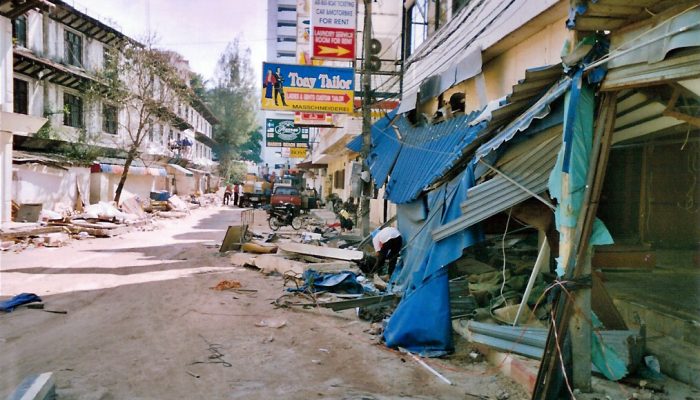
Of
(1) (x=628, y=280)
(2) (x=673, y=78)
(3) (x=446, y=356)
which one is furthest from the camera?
(1) (x=628, y=280)

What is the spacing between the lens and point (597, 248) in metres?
6.18

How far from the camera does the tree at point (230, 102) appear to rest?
6241 cm

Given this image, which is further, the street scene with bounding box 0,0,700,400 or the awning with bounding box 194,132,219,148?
the awning with bounding box 194,132,219,148

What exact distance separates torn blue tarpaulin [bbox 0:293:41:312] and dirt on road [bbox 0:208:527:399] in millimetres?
151

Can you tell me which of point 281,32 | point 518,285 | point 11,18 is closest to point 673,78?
point 518,285

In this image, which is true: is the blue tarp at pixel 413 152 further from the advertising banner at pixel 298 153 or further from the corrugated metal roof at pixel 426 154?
the advertising banner at pixel 298 153

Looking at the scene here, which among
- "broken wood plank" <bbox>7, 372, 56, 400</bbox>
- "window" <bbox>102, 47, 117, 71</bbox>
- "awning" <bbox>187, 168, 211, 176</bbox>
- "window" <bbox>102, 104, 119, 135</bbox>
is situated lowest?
"broken wood plank" <bbox>7, 372, 56, 400</bbox>

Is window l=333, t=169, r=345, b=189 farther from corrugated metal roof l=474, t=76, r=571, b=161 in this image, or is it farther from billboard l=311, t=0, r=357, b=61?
corrugated metal roof l=474, t=76, r=571, b=161

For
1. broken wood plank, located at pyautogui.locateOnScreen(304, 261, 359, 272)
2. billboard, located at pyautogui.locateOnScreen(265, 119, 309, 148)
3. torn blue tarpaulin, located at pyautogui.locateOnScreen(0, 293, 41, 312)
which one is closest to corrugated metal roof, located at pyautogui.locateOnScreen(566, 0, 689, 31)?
broken wood plank, located at pyautogui.locateOnScreen(304, 261, 359, 272)

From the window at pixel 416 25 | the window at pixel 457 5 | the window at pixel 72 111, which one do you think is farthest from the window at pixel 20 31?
the window at pixel 457 5

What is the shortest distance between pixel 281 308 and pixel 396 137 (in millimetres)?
5062

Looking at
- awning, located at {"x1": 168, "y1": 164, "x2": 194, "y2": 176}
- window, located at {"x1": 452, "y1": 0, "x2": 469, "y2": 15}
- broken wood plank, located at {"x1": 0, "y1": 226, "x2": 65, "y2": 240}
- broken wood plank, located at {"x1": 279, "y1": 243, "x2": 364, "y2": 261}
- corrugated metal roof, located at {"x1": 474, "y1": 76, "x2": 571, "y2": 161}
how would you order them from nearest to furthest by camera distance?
1. corrugated metal roof, located at {"x1": 474, "y1": 76, "x2": 571, "y2": 161}
2. window, located at {"x1": 452, "y1": 0, "x2": 469, "y2": 15}
3. broken wood plank, located at {"x1": 279, "y1": 243, "x2": 364, "y2": 261}
4. broken wood plank, located at {"x1": 0, "y1": 226, "x2": 65, "y2": 240}
5. awning, located at {"x1": 168, "y1": 164, "x2": 194, "y2": 176}

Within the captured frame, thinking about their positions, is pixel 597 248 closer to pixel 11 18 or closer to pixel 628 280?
pixel 628 280

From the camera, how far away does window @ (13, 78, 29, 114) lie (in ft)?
70.4
